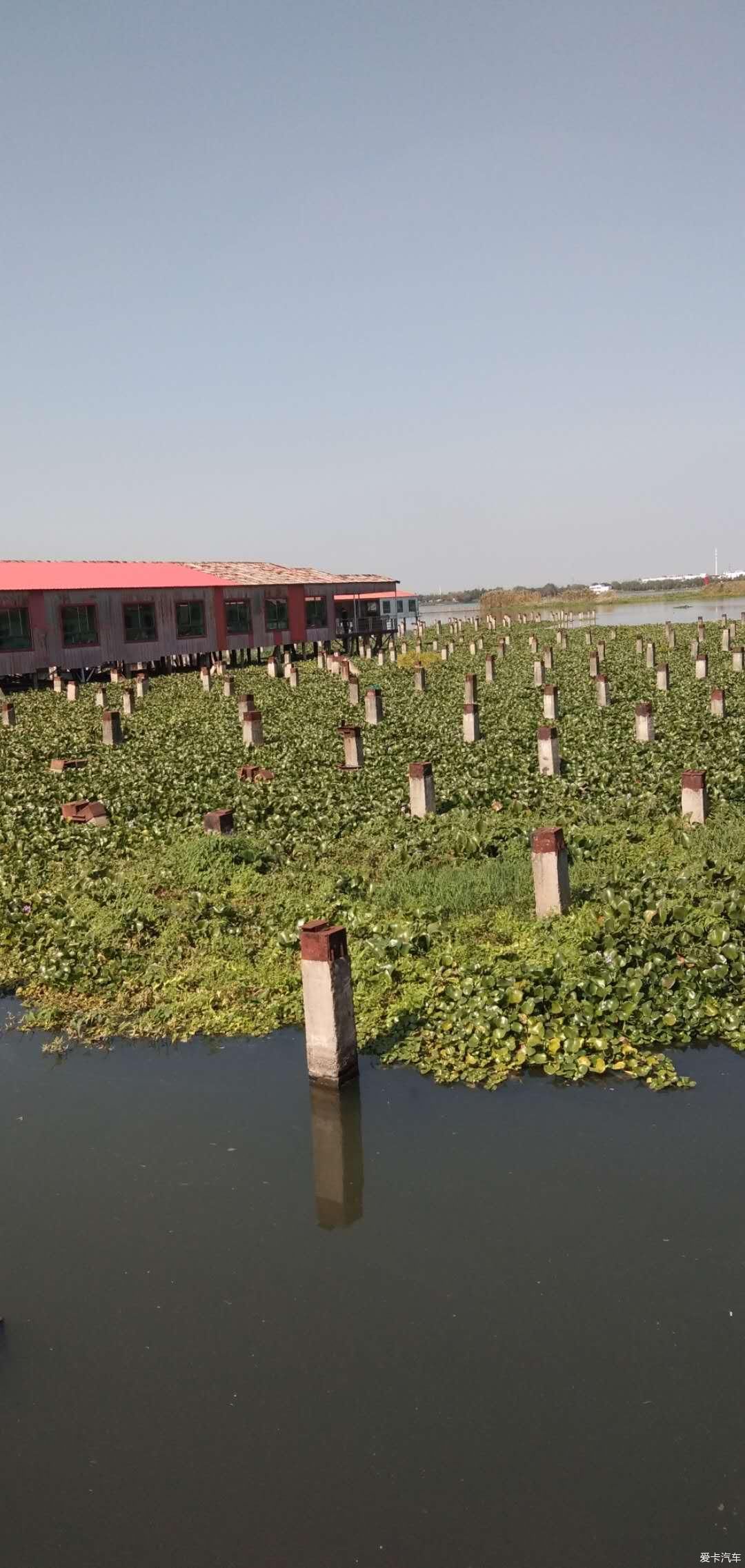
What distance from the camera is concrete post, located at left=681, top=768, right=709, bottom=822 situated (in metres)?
13.4

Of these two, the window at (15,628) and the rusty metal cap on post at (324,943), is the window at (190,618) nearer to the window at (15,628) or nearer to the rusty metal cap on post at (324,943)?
the window at (15,628)

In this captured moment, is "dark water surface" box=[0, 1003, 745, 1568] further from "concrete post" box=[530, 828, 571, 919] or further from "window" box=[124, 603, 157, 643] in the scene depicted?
"window" box=[124, 603, 157, 643]

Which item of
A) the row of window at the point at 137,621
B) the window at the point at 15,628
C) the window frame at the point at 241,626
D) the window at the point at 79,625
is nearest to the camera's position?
the window at the point at 15,628

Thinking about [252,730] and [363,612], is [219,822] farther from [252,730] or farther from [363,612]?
[363,612]

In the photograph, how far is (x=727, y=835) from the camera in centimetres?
1262

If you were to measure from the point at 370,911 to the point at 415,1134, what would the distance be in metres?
3.75

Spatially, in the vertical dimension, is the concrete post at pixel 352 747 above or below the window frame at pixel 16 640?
below

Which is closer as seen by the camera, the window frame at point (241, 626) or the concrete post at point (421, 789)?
the concrete post at point (421, 789)

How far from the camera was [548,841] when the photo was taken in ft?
33.7

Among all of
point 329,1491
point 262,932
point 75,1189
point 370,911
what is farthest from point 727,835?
point 329,1491

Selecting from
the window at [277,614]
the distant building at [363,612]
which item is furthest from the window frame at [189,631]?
Answer: the distant building at [363,612]

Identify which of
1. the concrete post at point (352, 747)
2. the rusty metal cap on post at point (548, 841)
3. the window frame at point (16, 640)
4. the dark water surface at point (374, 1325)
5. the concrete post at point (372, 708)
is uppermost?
the window frame at point (16, 640)

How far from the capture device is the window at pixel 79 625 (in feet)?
122

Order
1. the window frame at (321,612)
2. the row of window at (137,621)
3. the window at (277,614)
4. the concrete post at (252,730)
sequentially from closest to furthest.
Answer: the concrete post at (252,730), the row of window at (137,621), the window at (277,614), the window frame at (321,612)
